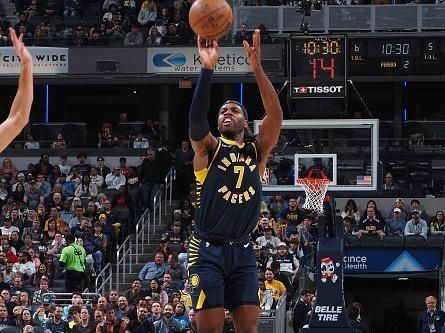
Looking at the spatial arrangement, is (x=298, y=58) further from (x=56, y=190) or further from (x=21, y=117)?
(x=21, y=117)

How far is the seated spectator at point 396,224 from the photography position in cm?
2297

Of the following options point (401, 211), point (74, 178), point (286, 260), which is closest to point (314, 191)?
point (286, 260)

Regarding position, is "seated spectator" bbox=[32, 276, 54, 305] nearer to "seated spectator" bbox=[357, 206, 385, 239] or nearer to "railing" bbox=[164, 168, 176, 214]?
"railing" bbox=[164, 168, 176, 214]

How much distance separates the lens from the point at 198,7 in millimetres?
7863

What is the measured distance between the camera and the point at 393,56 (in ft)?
83.8

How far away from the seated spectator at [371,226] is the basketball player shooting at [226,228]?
1483 cm

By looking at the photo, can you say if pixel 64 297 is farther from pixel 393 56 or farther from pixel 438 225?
pixel 393 56

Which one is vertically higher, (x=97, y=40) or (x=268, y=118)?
(x=97, y=40)

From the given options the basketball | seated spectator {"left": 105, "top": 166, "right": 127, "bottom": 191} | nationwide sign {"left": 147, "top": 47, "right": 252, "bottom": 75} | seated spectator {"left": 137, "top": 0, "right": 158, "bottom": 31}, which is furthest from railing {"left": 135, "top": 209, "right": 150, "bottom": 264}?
the basketball

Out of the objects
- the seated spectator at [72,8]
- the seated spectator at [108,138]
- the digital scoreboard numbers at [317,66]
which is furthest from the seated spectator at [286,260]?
the seated spectator at [72,8]

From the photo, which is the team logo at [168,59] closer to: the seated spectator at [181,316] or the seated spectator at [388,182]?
the seated spectator at [388,182]

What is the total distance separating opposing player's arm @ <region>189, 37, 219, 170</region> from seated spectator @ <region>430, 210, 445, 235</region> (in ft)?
50.8

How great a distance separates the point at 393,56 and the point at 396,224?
4422 millimetres

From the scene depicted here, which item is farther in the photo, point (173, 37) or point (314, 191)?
point (173, 37)
